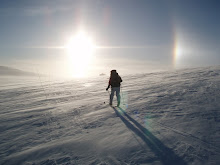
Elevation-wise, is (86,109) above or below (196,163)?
above

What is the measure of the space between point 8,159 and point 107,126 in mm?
2947

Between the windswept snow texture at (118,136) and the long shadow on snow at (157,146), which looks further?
the windswept snow texture at (118,136)

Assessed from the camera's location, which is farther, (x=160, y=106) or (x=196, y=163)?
(x=160, y=106)

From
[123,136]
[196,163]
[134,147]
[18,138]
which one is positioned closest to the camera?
[196,163]

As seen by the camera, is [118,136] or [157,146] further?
[118,136]

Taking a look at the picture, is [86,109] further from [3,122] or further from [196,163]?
[196,163]

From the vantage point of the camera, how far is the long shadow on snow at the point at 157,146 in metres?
2.95

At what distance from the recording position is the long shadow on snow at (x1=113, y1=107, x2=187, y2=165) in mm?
2954

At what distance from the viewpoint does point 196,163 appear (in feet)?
9.32

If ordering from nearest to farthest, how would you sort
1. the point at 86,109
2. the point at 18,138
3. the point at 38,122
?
the point at 18,138, the point at 38,122, the point at 86,109

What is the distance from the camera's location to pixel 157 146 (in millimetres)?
3490

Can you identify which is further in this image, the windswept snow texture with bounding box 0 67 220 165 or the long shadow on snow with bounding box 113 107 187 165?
the windswept snow texture with bounding box 0 67 220 165

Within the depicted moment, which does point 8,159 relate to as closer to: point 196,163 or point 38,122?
point 38,122

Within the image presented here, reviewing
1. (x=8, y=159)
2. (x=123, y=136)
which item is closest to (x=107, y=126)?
(x=123, y=136)
